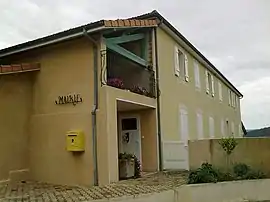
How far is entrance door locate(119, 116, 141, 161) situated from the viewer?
15461 mm

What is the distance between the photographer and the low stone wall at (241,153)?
12.3m

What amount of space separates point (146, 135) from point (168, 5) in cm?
534

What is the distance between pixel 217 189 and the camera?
34.3ft

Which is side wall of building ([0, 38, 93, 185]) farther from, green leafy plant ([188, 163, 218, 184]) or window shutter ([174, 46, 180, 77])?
window shutter ([174, 46, 180, 77])

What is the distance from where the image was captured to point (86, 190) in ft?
34.2

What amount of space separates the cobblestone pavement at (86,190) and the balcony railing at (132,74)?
3.91m

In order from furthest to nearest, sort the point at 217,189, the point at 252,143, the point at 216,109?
the point at 216,109 < the point at 252,143 < the point at 217,189

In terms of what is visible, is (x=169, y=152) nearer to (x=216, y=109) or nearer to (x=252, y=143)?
(x=252, y=143)

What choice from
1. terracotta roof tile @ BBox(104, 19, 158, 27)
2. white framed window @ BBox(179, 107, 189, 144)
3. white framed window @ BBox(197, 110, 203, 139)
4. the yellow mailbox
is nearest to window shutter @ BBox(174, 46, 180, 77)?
white framed window @ BBox(179, 107, 189, 144)

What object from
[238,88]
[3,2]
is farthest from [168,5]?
[238,88]

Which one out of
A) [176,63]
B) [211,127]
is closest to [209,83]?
[211,127]

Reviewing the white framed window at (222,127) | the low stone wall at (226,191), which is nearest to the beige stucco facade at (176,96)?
the white framed window at (222,127)

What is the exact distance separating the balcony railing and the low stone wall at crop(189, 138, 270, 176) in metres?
3.15

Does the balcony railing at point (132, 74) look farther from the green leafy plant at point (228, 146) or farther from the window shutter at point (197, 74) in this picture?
the window shutter at point (197, 74)
